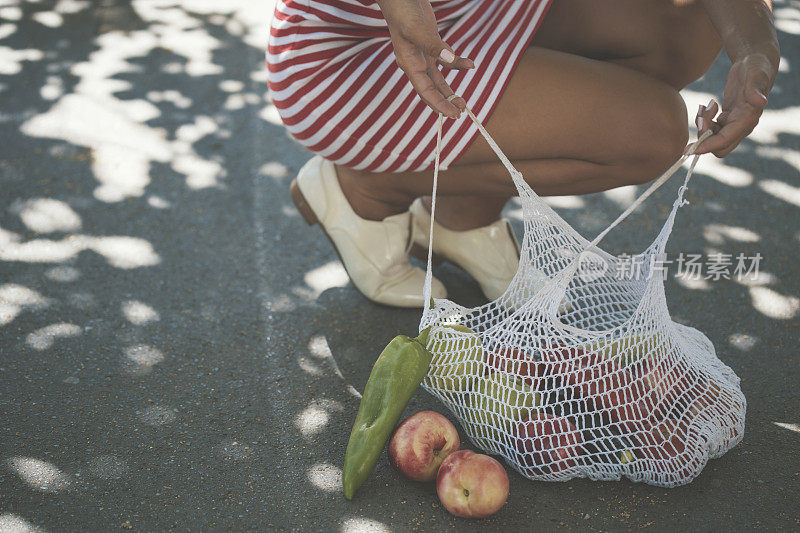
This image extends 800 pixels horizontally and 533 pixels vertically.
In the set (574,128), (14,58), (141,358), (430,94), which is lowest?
(14,58)

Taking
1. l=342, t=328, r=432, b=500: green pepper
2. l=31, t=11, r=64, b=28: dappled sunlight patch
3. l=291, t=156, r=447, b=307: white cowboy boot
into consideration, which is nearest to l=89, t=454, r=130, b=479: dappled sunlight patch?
l=342, t=328, r=432, b=500: green pepper

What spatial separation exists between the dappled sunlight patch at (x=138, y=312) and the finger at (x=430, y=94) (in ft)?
3.82

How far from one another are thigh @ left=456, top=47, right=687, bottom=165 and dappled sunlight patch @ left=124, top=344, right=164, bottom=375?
3.35ft

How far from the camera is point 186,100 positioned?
3439 millimetres

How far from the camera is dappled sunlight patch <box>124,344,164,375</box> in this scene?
207 centimetres

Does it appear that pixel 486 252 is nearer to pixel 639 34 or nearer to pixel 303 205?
pixel 303 205

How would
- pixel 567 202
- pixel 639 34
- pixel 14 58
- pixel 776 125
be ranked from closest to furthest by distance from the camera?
pixel 639 34, pixel 567 202, pixel 776 125, pixel 14 58

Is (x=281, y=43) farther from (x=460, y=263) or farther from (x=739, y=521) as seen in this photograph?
(x=739, y=521)

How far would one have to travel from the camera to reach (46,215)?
267 cm

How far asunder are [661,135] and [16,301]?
6.43 ft

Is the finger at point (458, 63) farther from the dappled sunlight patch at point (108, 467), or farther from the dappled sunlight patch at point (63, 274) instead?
the dappled sunlight patch at point (63, 274)

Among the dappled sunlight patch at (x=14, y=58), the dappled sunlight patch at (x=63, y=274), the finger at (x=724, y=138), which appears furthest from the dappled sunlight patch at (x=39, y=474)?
the dappled sunlight patch at (x=14, y=58)

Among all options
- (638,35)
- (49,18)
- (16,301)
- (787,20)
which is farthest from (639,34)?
(49,18)

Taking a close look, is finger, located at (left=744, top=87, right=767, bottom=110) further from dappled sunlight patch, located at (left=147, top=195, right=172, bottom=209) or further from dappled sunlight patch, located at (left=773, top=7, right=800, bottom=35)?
dappled sunlight patch, located at (left=773, top=7, right=800, bottom=35)
